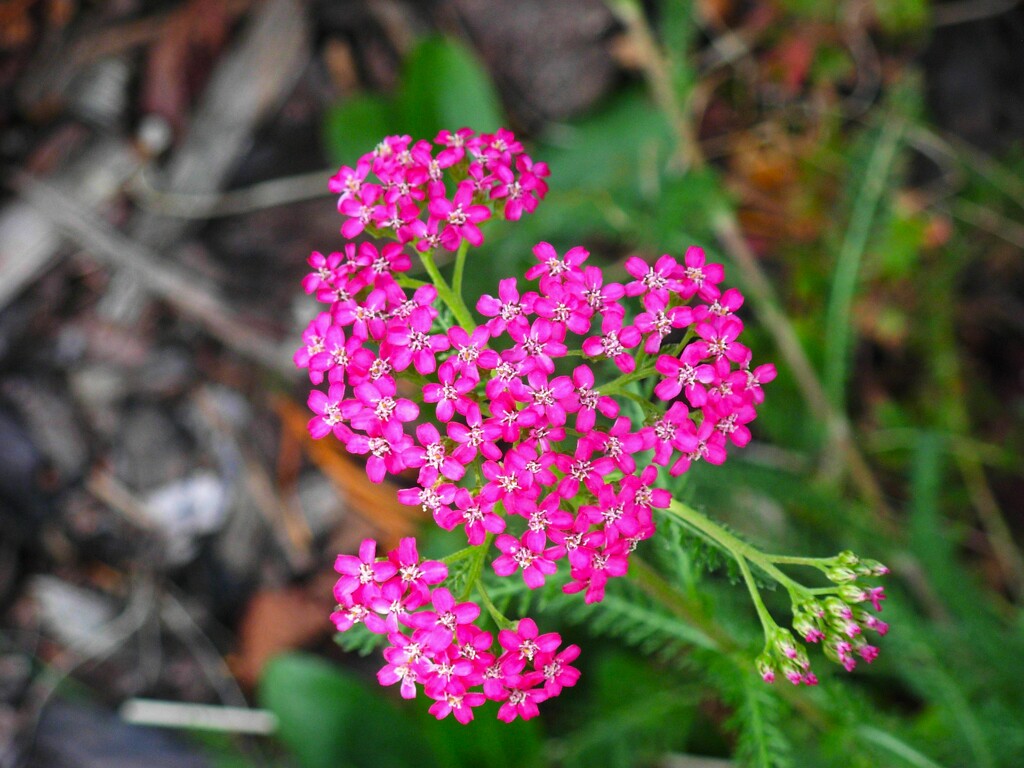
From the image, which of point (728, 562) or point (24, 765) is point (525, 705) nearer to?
point (728, 562)

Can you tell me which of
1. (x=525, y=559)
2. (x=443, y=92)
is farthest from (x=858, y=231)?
(x=525, y=559)

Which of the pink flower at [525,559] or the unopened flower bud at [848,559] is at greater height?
the pink flower at [525,559]

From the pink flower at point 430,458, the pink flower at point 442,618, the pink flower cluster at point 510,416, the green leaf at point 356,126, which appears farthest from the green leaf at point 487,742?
the green leaf at point 356,126

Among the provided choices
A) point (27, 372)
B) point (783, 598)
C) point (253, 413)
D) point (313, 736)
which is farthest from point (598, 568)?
point (27, 372)

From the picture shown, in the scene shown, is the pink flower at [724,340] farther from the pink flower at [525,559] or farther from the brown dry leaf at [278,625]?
the brown dry leaf at [278,625]

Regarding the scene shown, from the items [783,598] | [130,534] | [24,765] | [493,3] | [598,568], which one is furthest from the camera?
[493,3]

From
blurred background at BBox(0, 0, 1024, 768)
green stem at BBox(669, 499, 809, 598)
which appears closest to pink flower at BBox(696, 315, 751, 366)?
green stem at BBox(669, 499, 809, 598)

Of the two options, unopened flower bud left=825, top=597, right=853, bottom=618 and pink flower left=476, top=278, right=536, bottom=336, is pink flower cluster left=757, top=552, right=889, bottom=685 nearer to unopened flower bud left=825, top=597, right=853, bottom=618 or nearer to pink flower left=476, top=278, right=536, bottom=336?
unopened flower bud left=825, top=597, right=853, bottom=618

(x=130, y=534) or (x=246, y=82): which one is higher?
(x=246, y=82)
